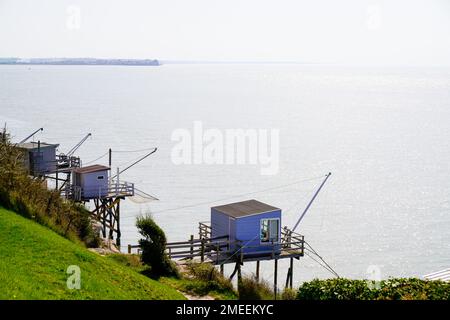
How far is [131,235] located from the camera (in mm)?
47750

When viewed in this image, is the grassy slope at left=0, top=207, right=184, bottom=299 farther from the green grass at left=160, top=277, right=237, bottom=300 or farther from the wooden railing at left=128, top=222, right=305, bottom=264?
the wooden railing at left=128, top=222, right=305, bottom=264

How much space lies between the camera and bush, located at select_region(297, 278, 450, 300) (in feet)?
56.6

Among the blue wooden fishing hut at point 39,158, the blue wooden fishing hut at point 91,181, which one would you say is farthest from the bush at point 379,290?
the blue wooden fishing hut at point 39,158

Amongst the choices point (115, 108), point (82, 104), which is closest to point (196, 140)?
point (115, 108)

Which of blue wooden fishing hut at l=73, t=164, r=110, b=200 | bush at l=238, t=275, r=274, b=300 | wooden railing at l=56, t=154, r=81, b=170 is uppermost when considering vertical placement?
wooden railing at l=56, t=154, r=81, b=170

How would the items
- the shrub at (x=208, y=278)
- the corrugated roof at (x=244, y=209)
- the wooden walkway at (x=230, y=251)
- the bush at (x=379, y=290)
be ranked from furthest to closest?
the corrugated roof at (x=244, y=209) → the wooden walkway at (x=230, y=251) → the shrub at (x=208, y=278) → the bush at (x=379, y=290)

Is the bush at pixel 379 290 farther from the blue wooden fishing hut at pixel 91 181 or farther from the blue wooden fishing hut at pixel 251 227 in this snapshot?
the blue wooden fishing hut at pixel 91 181

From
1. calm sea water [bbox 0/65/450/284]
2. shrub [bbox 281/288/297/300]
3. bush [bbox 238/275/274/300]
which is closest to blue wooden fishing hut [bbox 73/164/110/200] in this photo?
calm sea water [bbox 0/65/450/284]

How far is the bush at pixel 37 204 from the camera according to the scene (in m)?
26.0

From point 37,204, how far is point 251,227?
968cm

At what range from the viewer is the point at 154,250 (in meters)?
24.7

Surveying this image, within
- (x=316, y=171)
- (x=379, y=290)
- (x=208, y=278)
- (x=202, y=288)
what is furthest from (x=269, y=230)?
(x=316, y=171)

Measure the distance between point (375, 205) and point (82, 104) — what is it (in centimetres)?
10452

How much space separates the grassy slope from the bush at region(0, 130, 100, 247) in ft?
6.30
